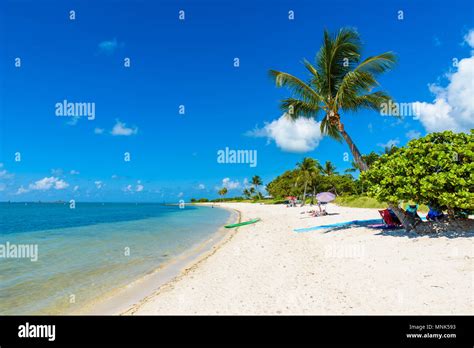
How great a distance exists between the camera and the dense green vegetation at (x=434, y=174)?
29.3 feet

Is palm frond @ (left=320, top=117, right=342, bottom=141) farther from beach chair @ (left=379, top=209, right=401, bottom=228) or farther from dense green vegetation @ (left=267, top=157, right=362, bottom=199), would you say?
dense green vegetation @ (left=267, top=157, right=362, bottom=199)

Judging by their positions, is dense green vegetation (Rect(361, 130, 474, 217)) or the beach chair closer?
dense green vegetation (Rect(361, 130, 474, 217))

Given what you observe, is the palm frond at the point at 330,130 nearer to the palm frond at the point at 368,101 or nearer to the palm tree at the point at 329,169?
the palm frond at the point at 368,101

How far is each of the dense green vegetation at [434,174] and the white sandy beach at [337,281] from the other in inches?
56.4

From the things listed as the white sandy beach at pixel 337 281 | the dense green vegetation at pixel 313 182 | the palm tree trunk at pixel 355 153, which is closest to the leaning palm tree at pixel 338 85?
the palm tree trunk at pixel 355 153

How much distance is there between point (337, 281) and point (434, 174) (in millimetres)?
5887

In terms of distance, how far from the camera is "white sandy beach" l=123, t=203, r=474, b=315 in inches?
199

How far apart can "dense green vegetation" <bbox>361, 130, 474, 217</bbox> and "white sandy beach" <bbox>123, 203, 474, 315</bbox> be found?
1.43 metres

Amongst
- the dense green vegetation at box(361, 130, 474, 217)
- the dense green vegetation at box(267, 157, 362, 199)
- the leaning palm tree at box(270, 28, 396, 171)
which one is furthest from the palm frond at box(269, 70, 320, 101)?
the dense green vegetation at box(267, 157, 362, 199)
